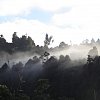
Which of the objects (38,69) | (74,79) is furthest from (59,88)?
(38,69)

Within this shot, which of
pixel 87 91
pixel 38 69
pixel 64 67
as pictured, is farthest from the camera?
pixel 38 69

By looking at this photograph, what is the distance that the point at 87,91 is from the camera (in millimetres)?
99812

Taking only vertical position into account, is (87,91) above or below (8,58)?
below

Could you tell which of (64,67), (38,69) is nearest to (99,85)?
(64,67)

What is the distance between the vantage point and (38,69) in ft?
442

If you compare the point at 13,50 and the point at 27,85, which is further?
the point at 13,50

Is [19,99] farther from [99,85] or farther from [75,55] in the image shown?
[75,55]

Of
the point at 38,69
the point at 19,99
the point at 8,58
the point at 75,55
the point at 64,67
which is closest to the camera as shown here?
the point at 19,99

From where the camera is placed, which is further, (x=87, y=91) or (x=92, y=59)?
(x=92, y=59)

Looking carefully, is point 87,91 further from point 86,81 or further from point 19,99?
point 19,99

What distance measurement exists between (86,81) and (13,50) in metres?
90.9

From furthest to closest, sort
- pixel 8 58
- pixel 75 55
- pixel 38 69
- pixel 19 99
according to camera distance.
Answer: pixel 8 58, pixel 75 55, pixel 38 69, pixel 19 99

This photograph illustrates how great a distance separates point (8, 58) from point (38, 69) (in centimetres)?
5397

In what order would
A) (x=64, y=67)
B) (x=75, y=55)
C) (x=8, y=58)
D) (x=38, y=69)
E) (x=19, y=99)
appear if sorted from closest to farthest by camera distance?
1. (x=19, y=99)
2. (x=64, y=67)
3. (x=38, y=69)
4. (x=75, y=55)
5. (x=8, y=58)
